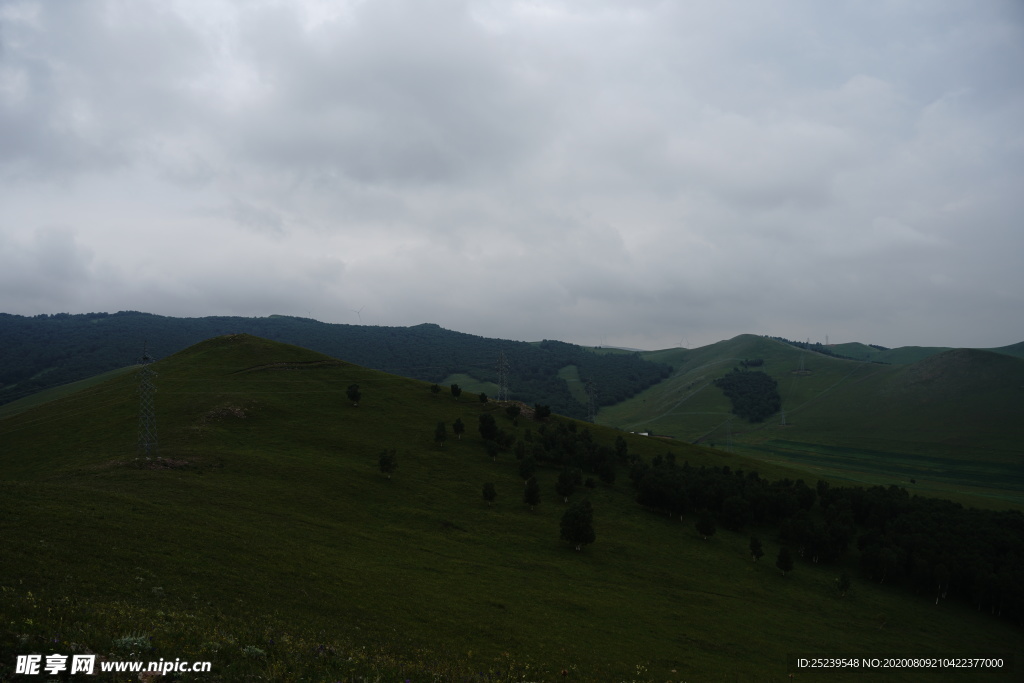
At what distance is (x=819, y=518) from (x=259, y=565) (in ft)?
357

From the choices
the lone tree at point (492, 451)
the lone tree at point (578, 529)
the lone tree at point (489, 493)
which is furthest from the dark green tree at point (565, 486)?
the lone tree at point (578, 529)

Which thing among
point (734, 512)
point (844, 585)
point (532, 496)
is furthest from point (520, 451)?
point (844, 585)

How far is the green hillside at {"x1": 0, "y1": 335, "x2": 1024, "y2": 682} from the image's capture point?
26.4 m

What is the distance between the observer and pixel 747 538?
9219cm

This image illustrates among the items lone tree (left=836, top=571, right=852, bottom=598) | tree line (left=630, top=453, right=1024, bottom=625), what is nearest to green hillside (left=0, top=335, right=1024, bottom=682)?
lone tree (left=836, top=571, right=852, bottom=598)

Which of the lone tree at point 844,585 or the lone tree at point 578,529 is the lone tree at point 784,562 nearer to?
the lone tree at point 844,585

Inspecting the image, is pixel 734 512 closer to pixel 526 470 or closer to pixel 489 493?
pixel 526 470

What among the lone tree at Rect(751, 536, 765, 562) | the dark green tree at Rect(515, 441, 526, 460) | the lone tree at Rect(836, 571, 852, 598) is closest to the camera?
the lone tree at Rect(836, 571, 852, 598)

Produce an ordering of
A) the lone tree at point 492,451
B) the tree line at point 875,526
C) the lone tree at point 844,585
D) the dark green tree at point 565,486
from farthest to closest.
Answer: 1. the lone tree at point 492,451
2. the dark green tree at point 565,486
3. the tree line at point 875,526
4. the lone tree at point 844,585

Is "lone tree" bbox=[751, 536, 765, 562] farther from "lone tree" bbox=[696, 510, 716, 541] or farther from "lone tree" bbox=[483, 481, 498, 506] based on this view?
"lone tree" bbox=[483, 481, 498, 506]

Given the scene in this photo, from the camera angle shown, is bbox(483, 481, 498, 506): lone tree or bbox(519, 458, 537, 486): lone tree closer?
bbox(483, 481, 498, 506): lone tree

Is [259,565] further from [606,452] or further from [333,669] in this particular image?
[606,452]

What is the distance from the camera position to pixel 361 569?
46.8 metres

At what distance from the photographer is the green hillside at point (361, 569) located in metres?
26.4
